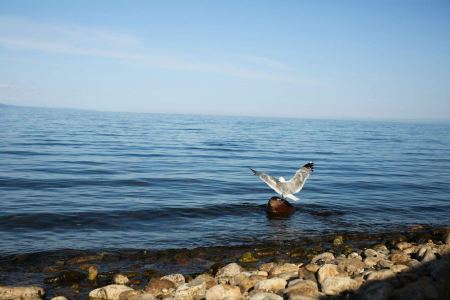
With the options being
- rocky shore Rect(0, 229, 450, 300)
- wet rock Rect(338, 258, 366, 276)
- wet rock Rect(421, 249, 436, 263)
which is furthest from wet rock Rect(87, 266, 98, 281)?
wet rock Rect(421, 249, 436, 263)

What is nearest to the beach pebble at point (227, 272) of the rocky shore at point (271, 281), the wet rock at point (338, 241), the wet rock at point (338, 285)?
the rocky shore at point (271, 281)

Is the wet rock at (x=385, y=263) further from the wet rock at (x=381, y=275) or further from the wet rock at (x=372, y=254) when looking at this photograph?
the wet rock at (x=381, y=275)

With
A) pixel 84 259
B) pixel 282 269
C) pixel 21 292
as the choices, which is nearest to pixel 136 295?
pixel 21 292

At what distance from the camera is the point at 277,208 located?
15.1 metres

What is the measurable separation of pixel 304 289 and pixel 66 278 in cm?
507

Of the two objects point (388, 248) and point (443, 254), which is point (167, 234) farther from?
point (443, 254)

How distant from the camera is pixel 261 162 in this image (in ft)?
105

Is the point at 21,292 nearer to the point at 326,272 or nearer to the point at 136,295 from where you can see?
the point at 136,295

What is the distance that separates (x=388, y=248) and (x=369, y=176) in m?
16.0

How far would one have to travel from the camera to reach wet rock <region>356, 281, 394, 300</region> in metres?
6.16

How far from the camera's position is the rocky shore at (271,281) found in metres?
6.56

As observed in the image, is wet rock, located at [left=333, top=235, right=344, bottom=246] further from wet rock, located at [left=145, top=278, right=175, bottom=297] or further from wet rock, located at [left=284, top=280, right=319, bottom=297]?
wet rock, located at [left=145, top=278, right=175, bottom=297]

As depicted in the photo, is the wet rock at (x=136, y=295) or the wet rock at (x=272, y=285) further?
the wet rock at (x=272, y=285)

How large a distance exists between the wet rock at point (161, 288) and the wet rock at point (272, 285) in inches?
63.6
